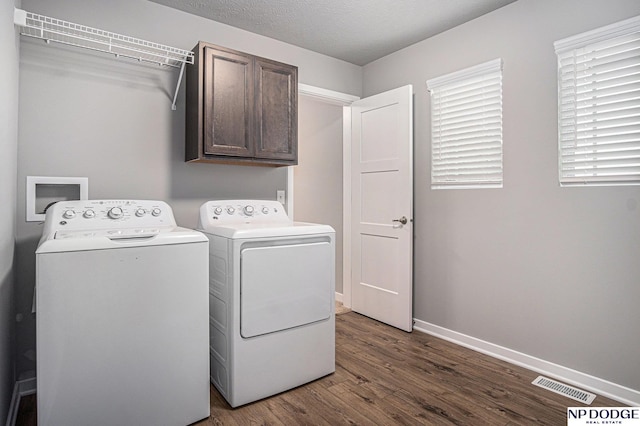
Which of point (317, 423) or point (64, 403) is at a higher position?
point (64, 403)

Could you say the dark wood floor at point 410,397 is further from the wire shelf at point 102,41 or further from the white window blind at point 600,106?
the wire shelf at point 102,41

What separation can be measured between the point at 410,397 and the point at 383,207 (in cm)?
164

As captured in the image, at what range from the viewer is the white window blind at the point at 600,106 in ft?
6.46

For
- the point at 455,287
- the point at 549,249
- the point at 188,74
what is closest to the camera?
the point at 549,249

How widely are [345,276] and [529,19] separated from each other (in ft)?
8.61

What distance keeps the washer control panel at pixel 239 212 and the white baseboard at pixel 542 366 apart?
1611 millimetres

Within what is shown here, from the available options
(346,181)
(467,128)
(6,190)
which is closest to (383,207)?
(346,181)

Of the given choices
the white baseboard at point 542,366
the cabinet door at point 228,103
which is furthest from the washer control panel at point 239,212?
the white baseboard at point 542,366

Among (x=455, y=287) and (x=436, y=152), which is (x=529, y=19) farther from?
(x=455, y=287)

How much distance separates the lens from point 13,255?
1929 millimetres

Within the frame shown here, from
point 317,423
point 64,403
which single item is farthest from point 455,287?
point 64,403

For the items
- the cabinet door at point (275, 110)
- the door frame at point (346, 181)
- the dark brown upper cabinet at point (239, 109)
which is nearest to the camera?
the dark brown upper cabinet at point (239, 109)

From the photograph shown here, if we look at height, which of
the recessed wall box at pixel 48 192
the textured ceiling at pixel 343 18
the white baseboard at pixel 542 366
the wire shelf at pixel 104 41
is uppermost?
the textured ceiling at pixel 343 18

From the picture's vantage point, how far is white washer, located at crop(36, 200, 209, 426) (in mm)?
1457
